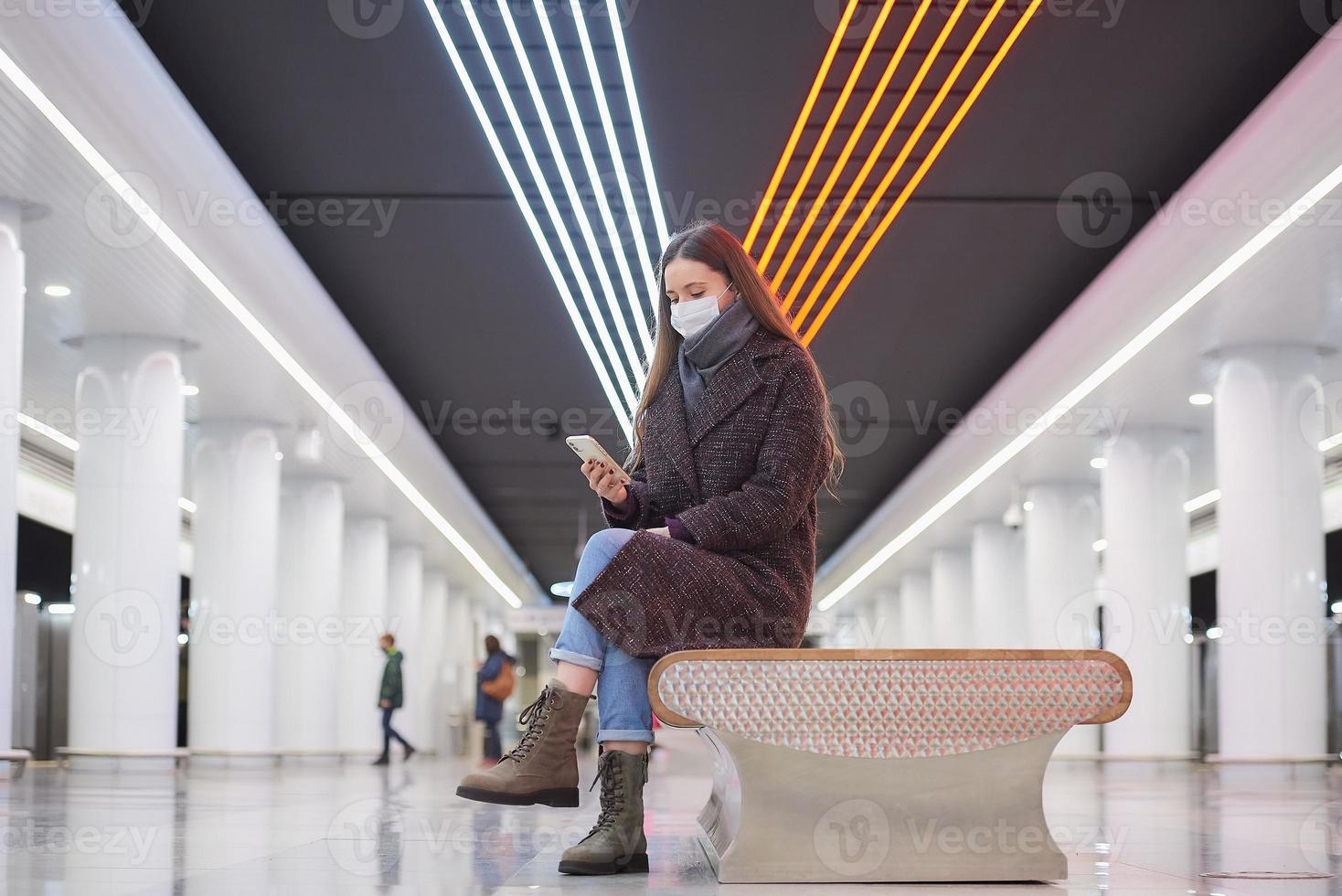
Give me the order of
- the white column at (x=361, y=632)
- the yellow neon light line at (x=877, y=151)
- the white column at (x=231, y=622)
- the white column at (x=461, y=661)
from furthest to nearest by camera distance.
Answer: the white column at (x=461, y=661)
the white column at (x=361, y=632)
the white column at (x=231, y=622)
the yellow neon light line at (x=877, y=151)

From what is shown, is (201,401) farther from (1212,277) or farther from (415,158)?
(1212,277)

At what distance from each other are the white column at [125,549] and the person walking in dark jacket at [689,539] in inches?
410

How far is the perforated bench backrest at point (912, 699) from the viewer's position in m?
3.31

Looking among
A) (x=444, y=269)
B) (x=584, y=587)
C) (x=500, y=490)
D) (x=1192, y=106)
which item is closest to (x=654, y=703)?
(x=584, y=587)

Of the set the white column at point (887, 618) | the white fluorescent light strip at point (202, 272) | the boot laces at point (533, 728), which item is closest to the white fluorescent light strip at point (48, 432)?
the white fluorescent light strip at point (202, 272)

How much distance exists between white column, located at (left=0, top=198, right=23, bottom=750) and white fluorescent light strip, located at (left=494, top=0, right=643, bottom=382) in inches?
139

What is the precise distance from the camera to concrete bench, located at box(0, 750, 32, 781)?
949cm

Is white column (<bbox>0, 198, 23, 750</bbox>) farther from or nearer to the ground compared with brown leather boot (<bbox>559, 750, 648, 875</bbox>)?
farther from the ground

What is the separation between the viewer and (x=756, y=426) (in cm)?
377

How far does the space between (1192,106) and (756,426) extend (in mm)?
7277

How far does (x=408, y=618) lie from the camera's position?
1097 inches

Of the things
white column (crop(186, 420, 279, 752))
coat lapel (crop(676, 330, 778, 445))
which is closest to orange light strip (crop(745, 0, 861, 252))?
coat lapel (crop(676, 330, 778, 445))

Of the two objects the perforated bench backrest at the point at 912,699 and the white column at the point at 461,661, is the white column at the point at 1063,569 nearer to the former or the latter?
the white column at the point at 461,661

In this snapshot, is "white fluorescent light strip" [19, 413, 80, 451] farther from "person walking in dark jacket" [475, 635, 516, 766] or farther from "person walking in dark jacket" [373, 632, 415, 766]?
"person walking in dark jacket" [475, 635, 516, 766]
